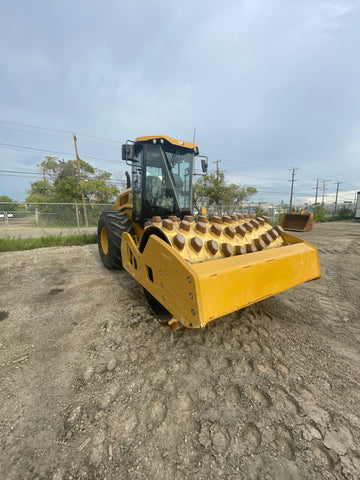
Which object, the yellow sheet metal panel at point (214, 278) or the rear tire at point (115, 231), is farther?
the rear tire at point (115, 231)

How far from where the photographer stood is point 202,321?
5.05ft

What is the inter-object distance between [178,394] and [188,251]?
3.91 feet

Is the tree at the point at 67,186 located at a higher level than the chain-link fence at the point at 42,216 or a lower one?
higher

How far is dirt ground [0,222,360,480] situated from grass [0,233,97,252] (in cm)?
502

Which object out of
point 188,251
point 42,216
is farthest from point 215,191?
point 188,251

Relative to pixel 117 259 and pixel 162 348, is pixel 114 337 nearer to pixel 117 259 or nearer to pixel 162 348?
pixel 162 348

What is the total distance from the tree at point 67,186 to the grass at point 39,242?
15.5 m

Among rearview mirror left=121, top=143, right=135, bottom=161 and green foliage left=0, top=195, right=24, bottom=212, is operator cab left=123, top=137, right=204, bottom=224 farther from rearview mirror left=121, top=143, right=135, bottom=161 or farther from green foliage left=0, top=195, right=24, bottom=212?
green foliage left=0, top=195, right=24, bottom=212

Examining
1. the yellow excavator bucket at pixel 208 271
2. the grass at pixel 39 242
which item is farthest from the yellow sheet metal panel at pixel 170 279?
the grass at pixel 39 242

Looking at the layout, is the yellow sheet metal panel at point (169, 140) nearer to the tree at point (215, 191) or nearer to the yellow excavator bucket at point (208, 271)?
the yellow excavator bucket at point (208, 271)

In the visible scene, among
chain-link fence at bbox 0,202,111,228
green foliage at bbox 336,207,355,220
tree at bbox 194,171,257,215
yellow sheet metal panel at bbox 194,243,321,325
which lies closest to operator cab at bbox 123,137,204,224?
yellow sheet metal panel at bbox 194,243,321,325

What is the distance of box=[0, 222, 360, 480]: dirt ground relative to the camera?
1176 mm

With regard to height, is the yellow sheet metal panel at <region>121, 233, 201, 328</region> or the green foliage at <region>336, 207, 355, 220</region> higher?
the yellow sheet metal panel at <region>121, 233, 201, 328</region>

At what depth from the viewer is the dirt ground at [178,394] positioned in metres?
1.18
